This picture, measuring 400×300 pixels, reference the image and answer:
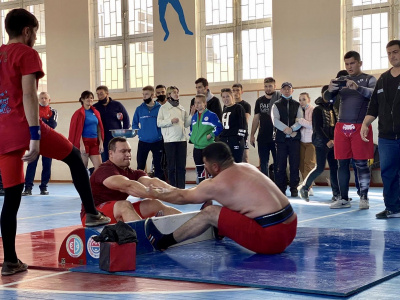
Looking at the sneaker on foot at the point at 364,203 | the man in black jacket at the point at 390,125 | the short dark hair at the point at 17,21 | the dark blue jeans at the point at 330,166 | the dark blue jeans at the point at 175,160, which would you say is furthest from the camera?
the dark blue jeans at the point at 175,160

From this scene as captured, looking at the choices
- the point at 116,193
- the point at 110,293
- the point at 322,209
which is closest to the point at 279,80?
the point at 322,209

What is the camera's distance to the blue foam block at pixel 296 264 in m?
4.22

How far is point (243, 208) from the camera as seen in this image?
535cm

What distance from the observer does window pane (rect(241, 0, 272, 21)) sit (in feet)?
49.5

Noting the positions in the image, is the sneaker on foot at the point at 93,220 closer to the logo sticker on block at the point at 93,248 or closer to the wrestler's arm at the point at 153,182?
the logo sticker on block at the point at 93,248

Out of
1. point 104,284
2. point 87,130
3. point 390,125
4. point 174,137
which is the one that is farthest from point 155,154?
point 104,284

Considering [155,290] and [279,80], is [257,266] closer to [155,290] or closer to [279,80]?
[155,290]

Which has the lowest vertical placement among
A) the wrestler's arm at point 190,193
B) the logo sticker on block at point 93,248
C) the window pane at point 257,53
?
the logo sticker on block at point 93,248

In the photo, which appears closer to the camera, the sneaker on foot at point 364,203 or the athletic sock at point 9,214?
the athletic sock at point 9,214

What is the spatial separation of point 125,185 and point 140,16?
11682mm

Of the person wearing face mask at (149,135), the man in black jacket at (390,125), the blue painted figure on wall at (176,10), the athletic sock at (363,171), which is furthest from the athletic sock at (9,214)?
the blue painted figure on wall at (176,10)

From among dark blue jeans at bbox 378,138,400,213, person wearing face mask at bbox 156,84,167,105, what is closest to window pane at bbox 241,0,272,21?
person wearing face mask at bbox 156,84,167,105

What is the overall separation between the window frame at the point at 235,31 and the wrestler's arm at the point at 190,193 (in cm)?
973

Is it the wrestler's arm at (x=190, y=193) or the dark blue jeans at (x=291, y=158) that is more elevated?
the wrestler's arm at (x=190, y=193)
